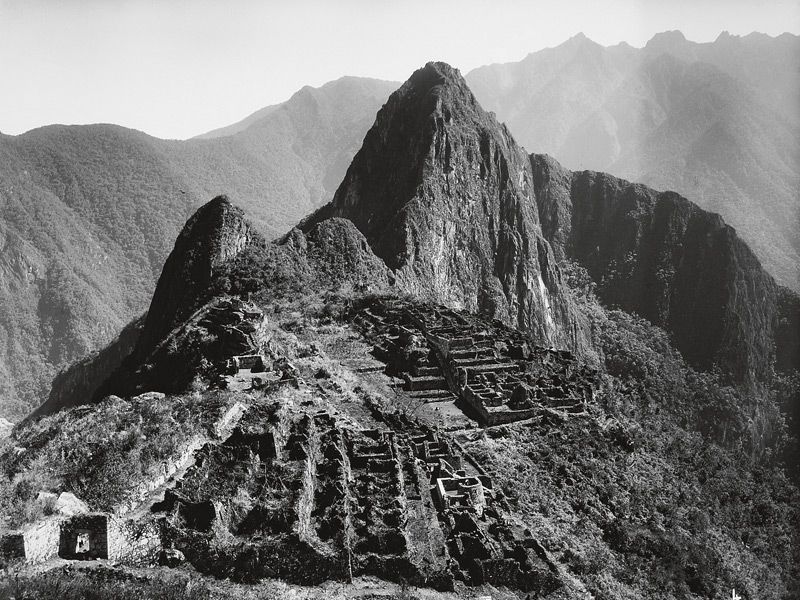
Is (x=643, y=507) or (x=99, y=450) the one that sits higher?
(x=99, y=450)

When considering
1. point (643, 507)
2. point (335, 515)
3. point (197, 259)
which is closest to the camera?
point (335, 515)

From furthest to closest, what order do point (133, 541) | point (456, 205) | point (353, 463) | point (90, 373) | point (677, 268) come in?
point (677, 268), point (456, 205), point (90, 373), point (353, 463), point (133, 541)

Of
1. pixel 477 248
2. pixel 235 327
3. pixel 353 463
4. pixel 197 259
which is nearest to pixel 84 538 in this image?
pixel 353 463


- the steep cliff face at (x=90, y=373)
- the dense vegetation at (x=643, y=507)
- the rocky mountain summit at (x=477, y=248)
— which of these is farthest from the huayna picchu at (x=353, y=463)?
the rocky mountain summit at (x=477, y=248)

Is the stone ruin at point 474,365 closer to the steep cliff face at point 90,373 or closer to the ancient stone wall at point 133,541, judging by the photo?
the ancient stone wall at point 133,541

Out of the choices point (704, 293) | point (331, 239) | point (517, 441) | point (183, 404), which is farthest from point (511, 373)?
point (704, 293)

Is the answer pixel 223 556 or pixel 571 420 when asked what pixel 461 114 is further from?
pixel 223 556

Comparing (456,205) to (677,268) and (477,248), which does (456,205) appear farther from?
(677,268)
